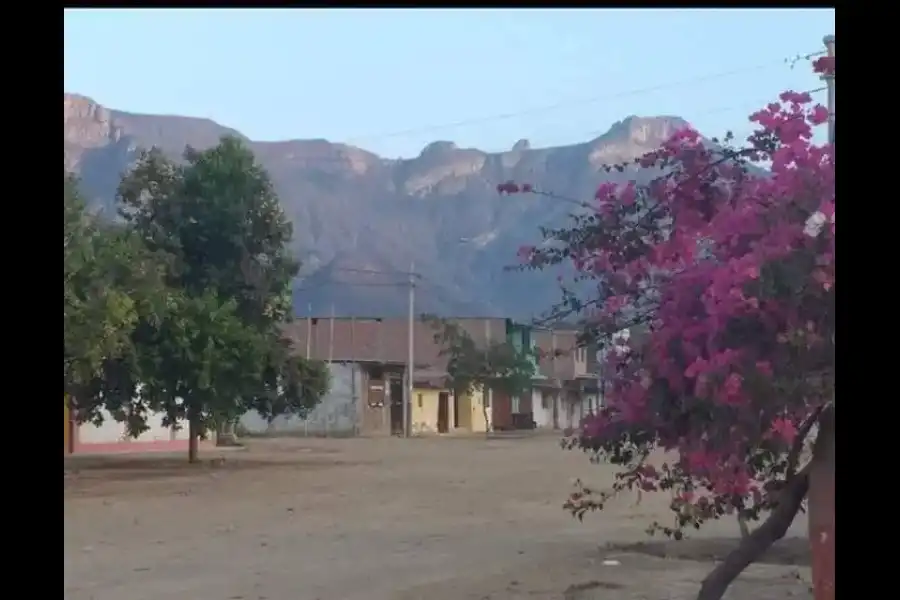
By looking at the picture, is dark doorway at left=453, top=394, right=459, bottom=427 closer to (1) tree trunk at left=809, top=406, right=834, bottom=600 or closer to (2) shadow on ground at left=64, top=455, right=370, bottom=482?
(2) shadow on ground at left=64, top=455, right=370, bottom=482

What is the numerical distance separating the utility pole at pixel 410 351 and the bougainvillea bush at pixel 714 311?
45 cm

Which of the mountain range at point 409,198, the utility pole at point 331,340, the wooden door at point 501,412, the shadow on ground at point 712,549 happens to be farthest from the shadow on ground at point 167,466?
the shadow on ground at point 712,549

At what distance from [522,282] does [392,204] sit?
0.53 meters

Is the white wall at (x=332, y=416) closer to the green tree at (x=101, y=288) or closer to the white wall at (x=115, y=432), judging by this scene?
the white wall at (x=115, y=432)

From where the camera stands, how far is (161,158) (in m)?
3.71

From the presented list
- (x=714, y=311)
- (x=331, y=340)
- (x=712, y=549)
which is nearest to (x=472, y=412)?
(x=331, y=340)

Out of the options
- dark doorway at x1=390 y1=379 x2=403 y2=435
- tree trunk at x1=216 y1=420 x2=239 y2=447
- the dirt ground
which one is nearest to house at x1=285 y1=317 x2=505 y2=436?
dark doorway at x1=390 y1=379 x2=403 y2=435

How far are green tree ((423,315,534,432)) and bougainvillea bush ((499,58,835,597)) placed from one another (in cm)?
47

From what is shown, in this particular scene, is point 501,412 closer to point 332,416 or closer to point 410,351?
point 410,351

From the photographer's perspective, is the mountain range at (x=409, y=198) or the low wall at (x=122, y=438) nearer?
the mountain range at (x=409, y=198)

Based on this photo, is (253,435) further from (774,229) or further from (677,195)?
(774,229)

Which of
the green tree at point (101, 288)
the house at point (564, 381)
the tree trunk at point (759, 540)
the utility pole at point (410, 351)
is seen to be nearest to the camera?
the tree trunk at point (759, 540)

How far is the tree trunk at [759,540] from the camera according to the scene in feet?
9.66

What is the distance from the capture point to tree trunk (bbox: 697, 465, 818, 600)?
2.94 m
